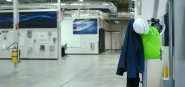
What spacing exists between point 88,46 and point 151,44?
49.5ft

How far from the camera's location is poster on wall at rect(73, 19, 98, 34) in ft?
57.8

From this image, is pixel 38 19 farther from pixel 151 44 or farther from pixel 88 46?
pixel 151 44

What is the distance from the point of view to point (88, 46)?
1770cm

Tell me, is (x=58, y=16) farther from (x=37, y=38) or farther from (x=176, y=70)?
(x=176, y=70)

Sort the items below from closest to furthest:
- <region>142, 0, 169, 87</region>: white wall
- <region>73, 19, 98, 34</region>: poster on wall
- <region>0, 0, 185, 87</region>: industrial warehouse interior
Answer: <region>0, 0, 185, 87</region>: industrial warehouse interior
<region>142, 0, 169, 87</region>: white wall
<region>73, 19, 98, 34</region>: poster on wall

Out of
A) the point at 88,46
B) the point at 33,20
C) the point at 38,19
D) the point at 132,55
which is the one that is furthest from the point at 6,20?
the point at 132,55

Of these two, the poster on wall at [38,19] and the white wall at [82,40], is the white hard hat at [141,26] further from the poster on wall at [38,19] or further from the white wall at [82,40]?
the white wall at [82,40]

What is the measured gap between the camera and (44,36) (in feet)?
42.6

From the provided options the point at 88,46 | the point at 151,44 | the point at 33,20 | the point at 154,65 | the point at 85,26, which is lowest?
the point at 88,46

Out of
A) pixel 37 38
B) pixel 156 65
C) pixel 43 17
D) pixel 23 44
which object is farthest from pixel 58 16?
pixel 156 65

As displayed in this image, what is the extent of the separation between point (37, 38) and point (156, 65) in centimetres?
1009

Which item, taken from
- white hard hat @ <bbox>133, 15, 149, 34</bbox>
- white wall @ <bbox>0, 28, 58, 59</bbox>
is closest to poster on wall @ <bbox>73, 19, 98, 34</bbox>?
white wall @ <bbox>0, 28, 58, 59</bbox>

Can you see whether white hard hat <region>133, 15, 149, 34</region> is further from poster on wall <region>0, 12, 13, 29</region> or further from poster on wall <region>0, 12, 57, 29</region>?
poster on wall <region>0, 12, 13, 29</region>

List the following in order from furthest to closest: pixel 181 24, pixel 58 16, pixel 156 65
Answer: pixel 58 16
pixel 156 65
pixel 181 24
